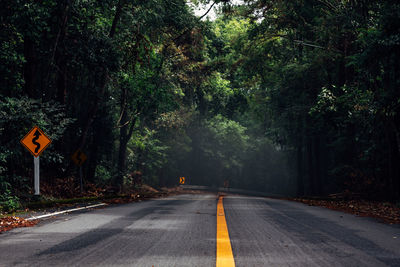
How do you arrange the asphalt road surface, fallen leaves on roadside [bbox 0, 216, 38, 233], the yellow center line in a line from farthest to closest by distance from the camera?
fallen leaves on roadside [bbox 0, 216, 38, 233], the asphalt road surface, the yellow center line

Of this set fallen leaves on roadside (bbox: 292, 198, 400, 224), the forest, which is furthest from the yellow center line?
the forest

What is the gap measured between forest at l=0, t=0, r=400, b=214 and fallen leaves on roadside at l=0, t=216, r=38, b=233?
2770 mm

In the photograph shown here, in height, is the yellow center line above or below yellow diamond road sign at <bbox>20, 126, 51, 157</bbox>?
below

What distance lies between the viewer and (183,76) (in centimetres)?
2702

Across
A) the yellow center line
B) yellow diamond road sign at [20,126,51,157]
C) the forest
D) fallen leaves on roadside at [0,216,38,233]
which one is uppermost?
the forest

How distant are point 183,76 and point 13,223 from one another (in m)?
20.3

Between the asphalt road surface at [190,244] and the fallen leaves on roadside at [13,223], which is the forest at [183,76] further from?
the asphalt road surface at [190,244]

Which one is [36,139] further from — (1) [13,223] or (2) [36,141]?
(1) [13,223]

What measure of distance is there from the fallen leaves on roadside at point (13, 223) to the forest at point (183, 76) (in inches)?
109

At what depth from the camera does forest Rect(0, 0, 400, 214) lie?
44.5 feet

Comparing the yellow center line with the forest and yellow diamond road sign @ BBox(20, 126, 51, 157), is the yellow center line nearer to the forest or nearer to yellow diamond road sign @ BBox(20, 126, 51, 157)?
the forest

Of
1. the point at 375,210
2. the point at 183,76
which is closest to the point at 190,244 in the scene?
the point at 375,210

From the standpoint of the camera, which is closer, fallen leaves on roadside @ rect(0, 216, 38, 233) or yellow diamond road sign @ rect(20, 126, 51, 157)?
fallen leaves on roadside @ rect(0, 216, 38, 233)

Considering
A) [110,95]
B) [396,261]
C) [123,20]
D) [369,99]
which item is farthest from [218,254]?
[110,95]
